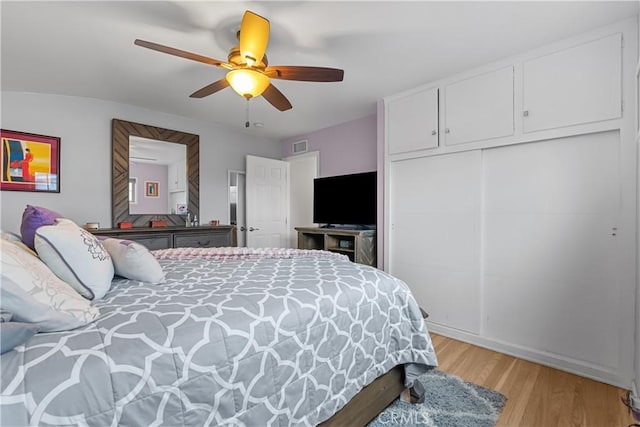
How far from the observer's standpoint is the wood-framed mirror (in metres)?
3.46

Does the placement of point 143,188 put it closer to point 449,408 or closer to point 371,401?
point 371,401

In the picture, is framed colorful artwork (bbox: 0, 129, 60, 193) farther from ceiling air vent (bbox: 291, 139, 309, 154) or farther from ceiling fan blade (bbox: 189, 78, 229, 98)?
ceiling air vent (bbox: 291, 139, 309, 154)

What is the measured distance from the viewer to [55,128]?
3.14 meters

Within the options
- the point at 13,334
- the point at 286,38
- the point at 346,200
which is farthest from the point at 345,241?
the point at 13,334

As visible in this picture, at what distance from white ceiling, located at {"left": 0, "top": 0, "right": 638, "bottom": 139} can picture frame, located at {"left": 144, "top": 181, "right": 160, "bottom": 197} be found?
1.05 metres

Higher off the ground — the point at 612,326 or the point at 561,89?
the point at 561,89

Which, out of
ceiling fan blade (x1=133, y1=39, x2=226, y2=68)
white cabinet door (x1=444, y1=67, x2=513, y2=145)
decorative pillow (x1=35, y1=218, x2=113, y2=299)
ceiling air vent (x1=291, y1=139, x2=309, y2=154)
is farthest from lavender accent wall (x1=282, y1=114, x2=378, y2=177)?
decorative pillow (x1=35, y1=218, x2=113, y2=299)

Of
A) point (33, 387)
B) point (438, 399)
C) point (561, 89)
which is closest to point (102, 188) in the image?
point (33, 387)

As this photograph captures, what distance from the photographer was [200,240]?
378 centimetres

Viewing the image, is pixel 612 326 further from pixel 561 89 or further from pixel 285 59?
pixel 285 59

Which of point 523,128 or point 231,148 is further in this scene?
point 231,148

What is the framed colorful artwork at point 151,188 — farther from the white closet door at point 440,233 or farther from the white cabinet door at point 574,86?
the white cabinet door at point 574,86

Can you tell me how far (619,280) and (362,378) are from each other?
6.37 ft

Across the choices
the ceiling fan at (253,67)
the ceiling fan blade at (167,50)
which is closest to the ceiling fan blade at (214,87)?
the ceiling fan at (253,67)
